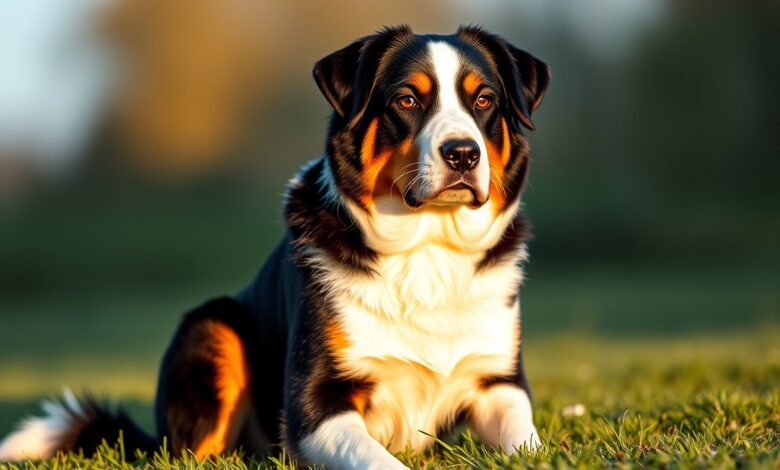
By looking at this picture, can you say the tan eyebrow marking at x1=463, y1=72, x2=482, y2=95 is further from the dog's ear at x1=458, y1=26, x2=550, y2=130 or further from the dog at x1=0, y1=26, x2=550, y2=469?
the dog's ear at x1=458, y1=26, x2=550, y2=130

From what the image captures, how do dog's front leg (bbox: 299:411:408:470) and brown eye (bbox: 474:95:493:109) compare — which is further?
brown eye (bbox: 474:95:493:109)

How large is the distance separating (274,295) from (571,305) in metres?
11.8

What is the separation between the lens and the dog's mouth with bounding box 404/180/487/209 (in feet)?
13.1

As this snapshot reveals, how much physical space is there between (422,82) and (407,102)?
11 centimetres

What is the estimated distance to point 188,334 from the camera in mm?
4719

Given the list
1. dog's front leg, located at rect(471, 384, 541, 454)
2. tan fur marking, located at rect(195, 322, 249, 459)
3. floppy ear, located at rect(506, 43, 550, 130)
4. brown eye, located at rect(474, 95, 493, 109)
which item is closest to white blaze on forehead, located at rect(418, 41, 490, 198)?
brown eye, located at rect(474, 95, 493, 109)

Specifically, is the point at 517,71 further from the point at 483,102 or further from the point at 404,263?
the point at 404,263

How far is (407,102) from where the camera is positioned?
4156mm

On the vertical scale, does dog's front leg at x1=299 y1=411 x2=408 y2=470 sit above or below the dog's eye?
below

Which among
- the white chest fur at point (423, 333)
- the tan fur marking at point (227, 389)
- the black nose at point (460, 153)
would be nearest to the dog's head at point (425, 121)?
the black nose at point (460, 153)

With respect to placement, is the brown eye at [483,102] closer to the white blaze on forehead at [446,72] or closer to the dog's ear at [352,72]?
the white blaze on forehead at [446,72]

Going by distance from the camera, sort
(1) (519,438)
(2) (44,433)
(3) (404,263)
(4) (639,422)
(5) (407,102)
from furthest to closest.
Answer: (2) (44,433), (4) (639,422), (3) (404,263), (5) (407,102), (1) (519,438)

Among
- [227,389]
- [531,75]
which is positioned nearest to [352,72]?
[531,75]

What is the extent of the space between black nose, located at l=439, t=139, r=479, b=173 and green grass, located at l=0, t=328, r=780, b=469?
1.10 meters
